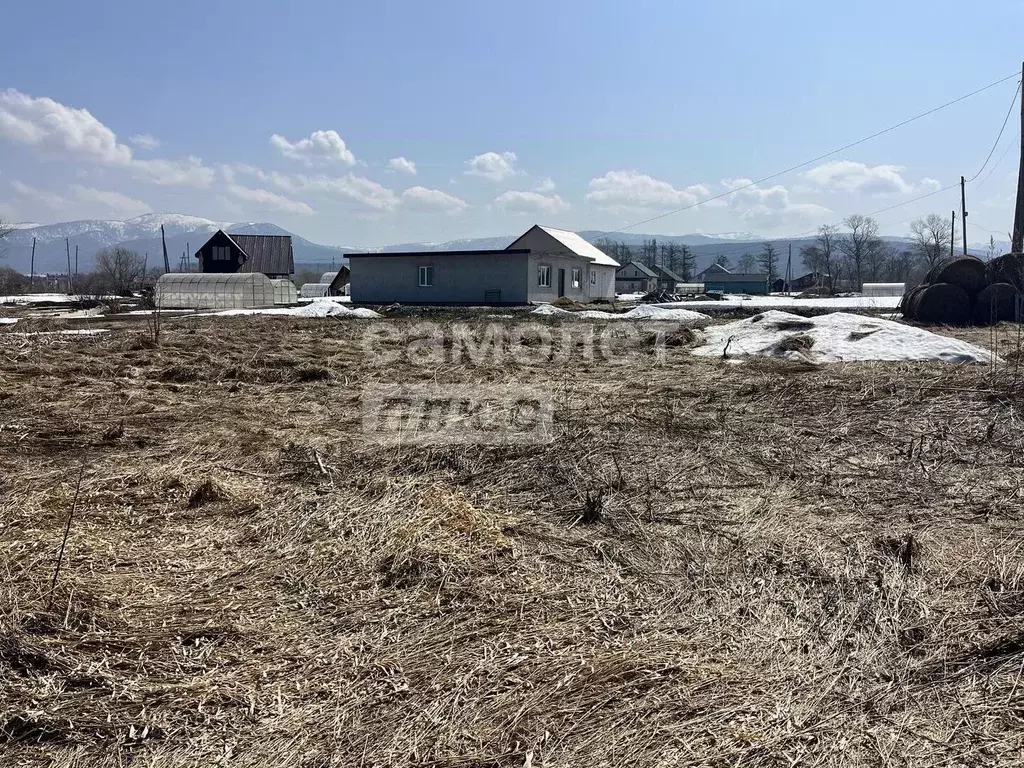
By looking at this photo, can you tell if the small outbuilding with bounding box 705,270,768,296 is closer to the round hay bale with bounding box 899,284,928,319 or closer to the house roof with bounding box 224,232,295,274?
the house roof with bounding box 224,232,295,274

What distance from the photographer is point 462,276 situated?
33.5m

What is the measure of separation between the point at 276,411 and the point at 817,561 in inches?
211

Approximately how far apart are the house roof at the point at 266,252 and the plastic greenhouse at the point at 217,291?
19.6 meters

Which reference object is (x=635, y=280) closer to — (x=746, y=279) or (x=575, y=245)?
(x=746, y=279)

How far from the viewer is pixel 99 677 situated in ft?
7.91

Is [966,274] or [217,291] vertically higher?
[217,291]

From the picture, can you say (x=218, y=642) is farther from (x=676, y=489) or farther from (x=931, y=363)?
(x=931, y=363)

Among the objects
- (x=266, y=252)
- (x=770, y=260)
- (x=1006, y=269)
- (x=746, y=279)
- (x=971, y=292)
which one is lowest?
(x=971, y=292)

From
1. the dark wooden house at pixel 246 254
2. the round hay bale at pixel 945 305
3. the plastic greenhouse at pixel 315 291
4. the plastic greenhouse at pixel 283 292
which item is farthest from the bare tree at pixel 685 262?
the round hay bale at pixel 945 305

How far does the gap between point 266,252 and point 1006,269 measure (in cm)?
5157

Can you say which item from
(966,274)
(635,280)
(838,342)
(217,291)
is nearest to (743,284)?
(635,280)

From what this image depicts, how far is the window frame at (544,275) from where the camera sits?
33812mm

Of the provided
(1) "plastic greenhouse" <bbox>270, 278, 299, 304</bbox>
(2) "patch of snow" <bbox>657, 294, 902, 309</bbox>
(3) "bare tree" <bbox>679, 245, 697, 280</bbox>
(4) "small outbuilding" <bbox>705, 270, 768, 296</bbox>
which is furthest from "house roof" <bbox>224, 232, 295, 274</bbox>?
(3) "bare tree" <bbox>679, 245, 697, 280</bbox>

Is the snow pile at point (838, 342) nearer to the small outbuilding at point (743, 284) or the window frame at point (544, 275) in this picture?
the window frame at point (544, 275)
